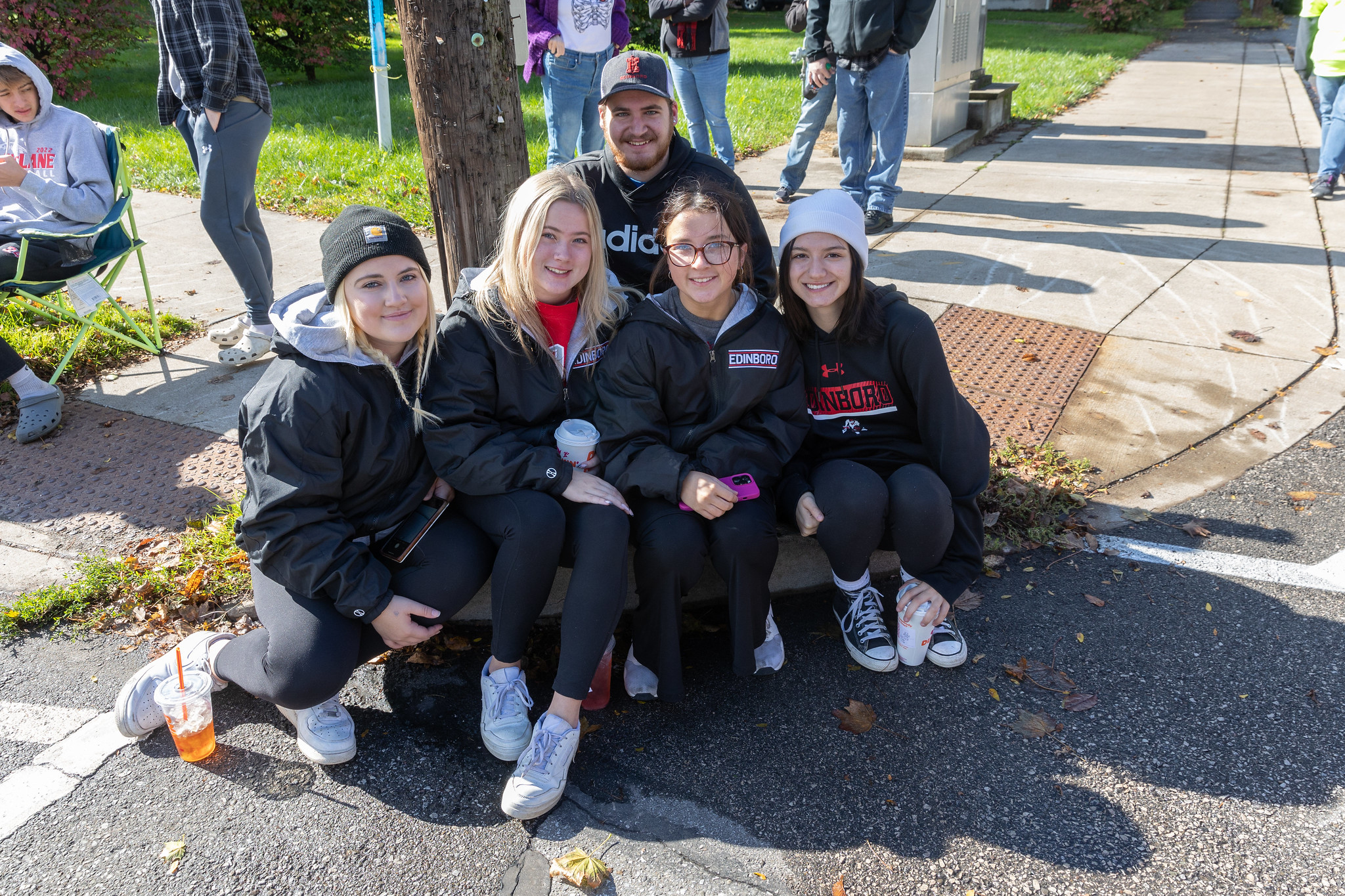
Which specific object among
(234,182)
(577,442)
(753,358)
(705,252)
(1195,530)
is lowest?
(1195,530)

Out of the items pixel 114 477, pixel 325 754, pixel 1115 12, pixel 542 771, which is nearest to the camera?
pixel 542 771

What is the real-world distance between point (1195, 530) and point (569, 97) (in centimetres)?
458

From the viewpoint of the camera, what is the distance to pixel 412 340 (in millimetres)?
2699

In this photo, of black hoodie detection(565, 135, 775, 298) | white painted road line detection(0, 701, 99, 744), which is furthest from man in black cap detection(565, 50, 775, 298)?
white painted road line detection(0, 701, 99, 744)

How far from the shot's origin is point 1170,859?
86.7 inches

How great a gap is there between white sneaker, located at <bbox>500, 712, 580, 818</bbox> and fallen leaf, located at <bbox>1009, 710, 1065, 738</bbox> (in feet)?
4.05

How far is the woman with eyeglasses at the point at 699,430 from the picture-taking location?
2.66m

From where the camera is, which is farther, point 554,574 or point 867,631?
point 867,631

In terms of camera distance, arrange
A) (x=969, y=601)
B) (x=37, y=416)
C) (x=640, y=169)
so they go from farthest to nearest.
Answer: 1. (x=37, y=416)
2. (x=640, y=169)
3. (x=969, y=601)

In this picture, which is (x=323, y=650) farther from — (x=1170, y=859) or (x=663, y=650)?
(x=1170, y=859)

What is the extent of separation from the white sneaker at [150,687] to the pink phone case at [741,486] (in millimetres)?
1403

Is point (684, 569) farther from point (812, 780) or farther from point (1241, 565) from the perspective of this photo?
point (1241, 565)

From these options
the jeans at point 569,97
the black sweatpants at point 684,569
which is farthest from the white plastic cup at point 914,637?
the jeans at point 569,97

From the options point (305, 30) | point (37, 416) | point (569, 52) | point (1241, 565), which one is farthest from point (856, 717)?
point (305, 30)
